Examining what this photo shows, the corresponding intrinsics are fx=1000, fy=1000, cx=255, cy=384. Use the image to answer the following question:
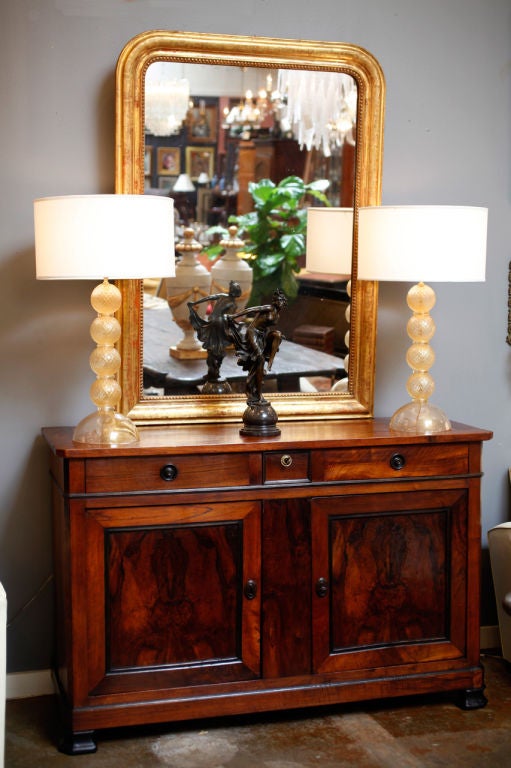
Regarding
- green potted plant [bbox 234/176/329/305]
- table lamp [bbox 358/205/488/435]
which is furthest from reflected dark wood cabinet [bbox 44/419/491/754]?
green potted plant [bbox 234/176/329/305]

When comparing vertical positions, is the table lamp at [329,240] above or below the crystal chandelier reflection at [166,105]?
below

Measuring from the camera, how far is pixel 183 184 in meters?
3.12

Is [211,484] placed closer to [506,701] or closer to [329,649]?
[329,649]

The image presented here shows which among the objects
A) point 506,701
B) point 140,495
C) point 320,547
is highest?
point 140,495

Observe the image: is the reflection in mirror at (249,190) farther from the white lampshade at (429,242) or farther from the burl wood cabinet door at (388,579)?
the burl wood cabinet door at (388,579)

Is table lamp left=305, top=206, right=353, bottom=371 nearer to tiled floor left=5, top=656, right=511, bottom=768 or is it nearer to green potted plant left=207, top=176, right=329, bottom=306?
green potted plant left=207, top=176, right=329, bottom=306

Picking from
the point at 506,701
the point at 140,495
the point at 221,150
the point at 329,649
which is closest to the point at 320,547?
the point at 329,649

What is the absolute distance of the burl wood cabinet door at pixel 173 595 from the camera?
9.19 ft

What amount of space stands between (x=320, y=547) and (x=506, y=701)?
838 millimetres

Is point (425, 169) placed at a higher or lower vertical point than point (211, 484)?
higher

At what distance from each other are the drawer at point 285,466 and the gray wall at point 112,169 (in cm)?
61

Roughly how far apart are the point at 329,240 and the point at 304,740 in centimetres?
155

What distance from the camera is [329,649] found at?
300 centimetres

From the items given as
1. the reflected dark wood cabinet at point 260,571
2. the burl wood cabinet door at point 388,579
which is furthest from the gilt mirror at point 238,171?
the burl wood cabinet door at point 388,579
